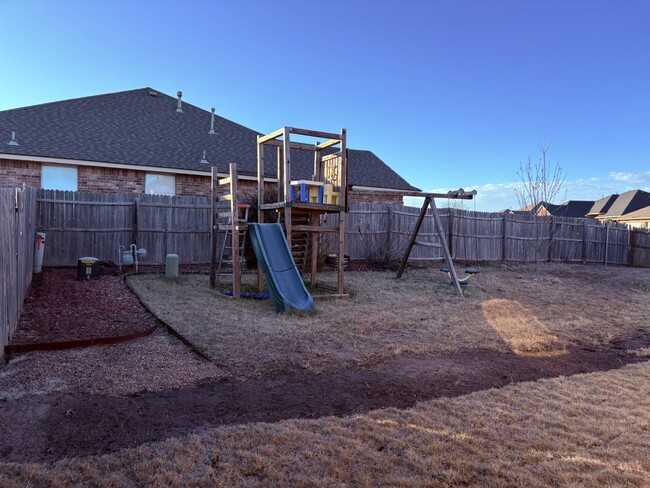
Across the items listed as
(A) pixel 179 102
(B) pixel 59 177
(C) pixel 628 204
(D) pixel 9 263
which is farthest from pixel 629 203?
(D) pixel 9 263

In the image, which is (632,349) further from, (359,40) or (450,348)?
(359,40)

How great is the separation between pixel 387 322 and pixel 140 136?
12.2 metres

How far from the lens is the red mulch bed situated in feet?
17.9

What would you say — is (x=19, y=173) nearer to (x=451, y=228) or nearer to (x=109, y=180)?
(x=109, y=180)

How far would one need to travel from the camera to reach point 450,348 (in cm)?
582

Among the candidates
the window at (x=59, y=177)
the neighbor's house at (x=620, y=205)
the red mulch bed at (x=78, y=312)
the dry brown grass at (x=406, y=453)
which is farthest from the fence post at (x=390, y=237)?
the neighbor's house at (x=620, y=205)

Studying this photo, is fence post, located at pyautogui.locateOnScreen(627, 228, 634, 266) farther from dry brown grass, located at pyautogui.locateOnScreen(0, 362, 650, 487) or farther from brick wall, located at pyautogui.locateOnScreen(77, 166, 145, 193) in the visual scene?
dry brown grass, located at pyautogui.locateOnScreen(0, 362, 650, 487)

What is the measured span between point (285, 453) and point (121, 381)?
2018 millimetres

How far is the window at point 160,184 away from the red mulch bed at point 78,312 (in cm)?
554

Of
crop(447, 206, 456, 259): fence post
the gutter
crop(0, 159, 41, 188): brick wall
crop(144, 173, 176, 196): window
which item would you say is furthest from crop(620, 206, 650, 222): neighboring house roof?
crop(0, 159, 41, 188): brick wall

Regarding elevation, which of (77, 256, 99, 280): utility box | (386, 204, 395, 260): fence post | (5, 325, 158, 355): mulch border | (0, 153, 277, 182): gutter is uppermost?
(0, 153, 277, 182): gutter

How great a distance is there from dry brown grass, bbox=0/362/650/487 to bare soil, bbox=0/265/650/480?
Result: 27 cm

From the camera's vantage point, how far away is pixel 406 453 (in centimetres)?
287

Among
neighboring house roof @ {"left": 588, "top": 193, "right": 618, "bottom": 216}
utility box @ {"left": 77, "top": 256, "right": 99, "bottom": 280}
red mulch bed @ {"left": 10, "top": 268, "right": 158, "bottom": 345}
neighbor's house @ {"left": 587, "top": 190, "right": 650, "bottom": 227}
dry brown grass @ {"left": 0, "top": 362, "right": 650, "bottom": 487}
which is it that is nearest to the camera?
dry brown grass @ {"left": 0, "top": 362, "right": 650, "bottom": 487}
